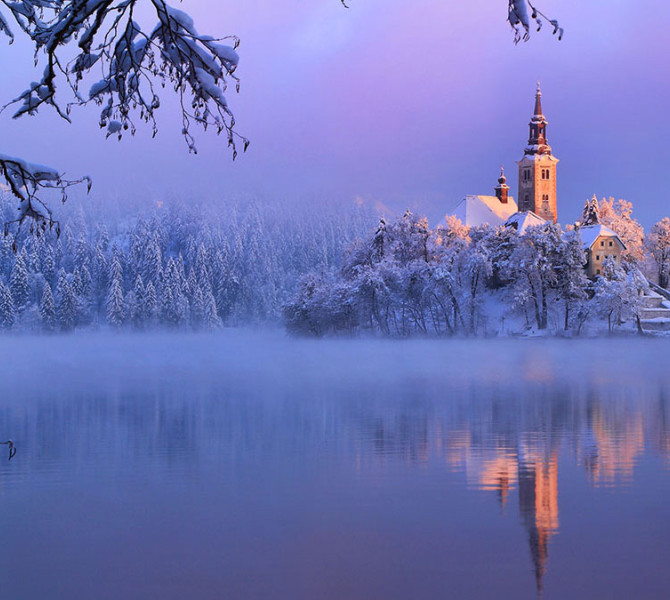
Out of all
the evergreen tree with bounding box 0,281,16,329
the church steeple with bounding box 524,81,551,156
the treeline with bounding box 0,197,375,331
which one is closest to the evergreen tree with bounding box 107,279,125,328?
the treeline with bounding box 0,197,375,331

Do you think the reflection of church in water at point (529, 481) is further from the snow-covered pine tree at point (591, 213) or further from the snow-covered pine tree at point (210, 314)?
the snow-covered pine tree at point (210, 314)

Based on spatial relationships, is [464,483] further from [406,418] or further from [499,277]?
[499,277]

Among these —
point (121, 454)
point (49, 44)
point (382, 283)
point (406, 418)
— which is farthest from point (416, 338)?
point (49, 44)

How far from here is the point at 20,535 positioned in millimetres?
11461

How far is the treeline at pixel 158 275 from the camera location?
112m

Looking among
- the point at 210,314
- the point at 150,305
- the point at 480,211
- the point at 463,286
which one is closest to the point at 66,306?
the point at 150,305

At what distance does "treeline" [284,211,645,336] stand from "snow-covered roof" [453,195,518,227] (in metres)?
18.2

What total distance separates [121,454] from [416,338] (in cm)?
5723

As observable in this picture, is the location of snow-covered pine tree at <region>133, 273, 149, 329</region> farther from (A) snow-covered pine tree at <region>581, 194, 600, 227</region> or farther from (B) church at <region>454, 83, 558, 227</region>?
(A) snow-covered pine tree at <region>581, 194, 600, 227</region>

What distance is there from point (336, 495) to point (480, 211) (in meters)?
87.5

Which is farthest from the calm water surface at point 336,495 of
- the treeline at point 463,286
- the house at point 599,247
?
the house at point 599,247

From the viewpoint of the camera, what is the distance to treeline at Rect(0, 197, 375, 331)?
112m

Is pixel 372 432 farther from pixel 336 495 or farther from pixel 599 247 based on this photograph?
pixel 599 247

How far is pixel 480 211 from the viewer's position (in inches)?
3890
